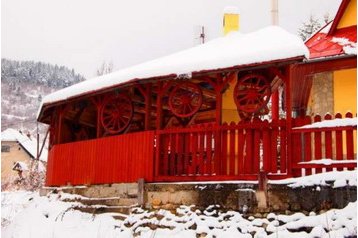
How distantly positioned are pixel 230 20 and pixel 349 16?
134 inches

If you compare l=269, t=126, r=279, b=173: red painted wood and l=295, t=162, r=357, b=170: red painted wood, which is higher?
l=269, t=126, r=279, b=173: red painted wood

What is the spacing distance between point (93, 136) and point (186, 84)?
20.9 feet

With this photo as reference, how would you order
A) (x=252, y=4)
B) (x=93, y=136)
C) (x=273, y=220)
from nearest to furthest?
(x=273, y=220), (x=93, y=136), (x=252, y=4)

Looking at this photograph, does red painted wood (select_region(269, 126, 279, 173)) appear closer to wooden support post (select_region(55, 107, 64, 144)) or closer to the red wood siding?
→ the red wood siding

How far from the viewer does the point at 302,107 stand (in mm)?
16688

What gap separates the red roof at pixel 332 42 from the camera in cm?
1223

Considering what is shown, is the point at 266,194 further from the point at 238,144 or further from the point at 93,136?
the point at 93,136

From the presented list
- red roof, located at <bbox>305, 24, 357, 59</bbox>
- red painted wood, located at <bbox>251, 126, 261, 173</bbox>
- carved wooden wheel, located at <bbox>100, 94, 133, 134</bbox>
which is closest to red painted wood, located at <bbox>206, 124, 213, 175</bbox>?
red painted wood, located at <bbox>251, 126, 261, 173</bbox>

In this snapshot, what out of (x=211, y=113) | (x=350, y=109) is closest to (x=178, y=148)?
(x=211, y=113)

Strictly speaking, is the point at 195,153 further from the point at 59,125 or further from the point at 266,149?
the point at 59,125

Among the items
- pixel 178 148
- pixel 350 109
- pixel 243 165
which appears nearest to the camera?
pixel 243 165

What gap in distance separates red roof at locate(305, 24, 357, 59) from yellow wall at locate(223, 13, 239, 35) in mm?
2202

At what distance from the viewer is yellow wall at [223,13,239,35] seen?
1438cm

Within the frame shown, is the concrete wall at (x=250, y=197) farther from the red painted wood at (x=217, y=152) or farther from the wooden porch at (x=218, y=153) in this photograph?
the red painted wood at (x=217, y=152)
